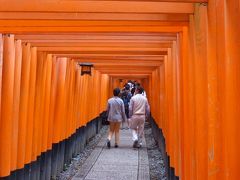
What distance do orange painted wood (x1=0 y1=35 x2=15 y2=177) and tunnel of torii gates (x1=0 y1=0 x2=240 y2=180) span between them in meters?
0.01

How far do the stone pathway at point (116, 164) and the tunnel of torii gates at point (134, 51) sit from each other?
1.28 metres

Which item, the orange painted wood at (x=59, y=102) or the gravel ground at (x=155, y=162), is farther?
the gravel ground at (x=155, y=162)

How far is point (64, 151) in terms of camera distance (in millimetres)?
8430

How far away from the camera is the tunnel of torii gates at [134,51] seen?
2365 mm

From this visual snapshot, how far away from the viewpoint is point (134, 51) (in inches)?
257

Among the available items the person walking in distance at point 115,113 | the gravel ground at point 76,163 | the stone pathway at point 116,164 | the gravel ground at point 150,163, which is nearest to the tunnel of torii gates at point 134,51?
the gravel ground at point 76,163

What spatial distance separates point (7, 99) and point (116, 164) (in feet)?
15.6

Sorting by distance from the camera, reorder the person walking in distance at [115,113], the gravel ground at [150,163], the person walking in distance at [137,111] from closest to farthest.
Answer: the gravel ground at [150,163] < the person walking in distance at [137,111] < the person walking in distance at [115,113]

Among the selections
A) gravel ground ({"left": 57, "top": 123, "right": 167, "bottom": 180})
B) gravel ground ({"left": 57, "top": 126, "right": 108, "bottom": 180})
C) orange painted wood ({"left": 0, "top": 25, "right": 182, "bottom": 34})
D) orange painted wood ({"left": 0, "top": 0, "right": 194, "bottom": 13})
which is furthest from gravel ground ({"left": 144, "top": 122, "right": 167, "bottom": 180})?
orange painted wood ({"left": 0, "top": 0, "right": 194, "bottom": 13})

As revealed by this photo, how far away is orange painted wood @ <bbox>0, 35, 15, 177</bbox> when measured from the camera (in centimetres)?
470

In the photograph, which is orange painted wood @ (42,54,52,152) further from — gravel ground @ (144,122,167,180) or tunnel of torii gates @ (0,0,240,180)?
gravel ground @ (144,122,167,180)

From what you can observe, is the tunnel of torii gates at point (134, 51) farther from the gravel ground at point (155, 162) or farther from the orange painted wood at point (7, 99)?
the gravel ground at point (155, 162)

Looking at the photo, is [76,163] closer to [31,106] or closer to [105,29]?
[31,106]

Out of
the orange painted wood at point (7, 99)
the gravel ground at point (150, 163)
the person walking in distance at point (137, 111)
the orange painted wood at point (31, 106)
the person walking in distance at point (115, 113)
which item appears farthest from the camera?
the person walking in distance at point (115, 113)
